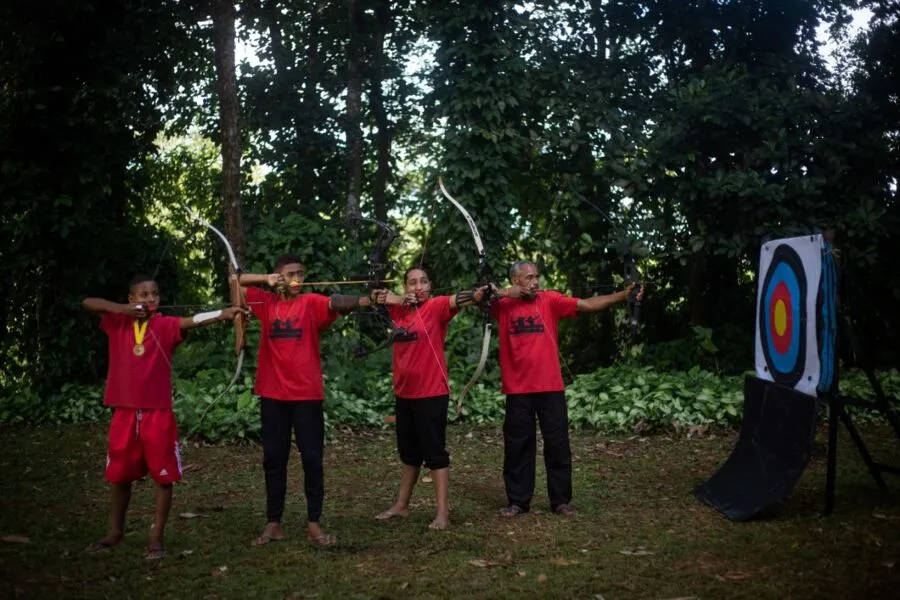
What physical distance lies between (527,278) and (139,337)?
231cm

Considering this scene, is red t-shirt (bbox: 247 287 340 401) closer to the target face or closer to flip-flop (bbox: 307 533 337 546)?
flip-flop (bbox: 307 533 337 546)

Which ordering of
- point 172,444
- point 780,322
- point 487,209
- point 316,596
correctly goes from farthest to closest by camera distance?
point 487,209 → point 780,322 → point 172,444 → point 316,596

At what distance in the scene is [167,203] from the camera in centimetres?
1369

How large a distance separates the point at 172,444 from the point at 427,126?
846cm

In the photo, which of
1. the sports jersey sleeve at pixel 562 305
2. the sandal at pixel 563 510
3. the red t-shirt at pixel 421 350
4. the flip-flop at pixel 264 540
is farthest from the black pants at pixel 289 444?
the sports jersey sleeve at pixel 562 305

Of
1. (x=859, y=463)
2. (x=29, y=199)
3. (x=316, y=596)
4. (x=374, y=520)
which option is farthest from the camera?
→ (x=29, y=199)

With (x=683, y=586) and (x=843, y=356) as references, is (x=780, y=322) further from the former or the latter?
(x=843, y=356)

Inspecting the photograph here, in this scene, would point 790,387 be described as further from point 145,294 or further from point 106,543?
point 106,543

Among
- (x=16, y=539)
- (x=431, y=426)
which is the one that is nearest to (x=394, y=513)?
(x=431, y=426)

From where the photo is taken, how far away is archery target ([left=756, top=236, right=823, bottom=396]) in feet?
18.2

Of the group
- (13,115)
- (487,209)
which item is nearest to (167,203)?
(13,115)

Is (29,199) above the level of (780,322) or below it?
above

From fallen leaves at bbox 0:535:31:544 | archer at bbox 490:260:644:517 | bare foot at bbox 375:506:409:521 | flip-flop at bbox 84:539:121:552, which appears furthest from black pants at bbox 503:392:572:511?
fallen leaves at bbox 0:535:31:544

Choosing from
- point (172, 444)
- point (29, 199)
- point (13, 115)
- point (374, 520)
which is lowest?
point (374, 520)
